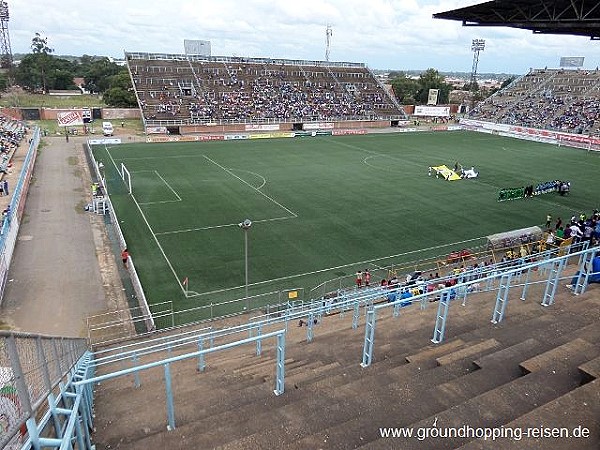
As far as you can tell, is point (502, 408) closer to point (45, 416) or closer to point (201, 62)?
point (45, 416)

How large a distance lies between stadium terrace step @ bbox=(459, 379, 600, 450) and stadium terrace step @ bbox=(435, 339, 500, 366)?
7.28ft

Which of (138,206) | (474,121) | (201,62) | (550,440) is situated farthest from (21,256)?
(474,121)

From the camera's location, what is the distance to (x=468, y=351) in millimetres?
8344

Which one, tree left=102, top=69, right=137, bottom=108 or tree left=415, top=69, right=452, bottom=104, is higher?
tree left=415, top=69, right=452, bottom=104

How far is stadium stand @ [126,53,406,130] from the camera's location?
69.8 meters

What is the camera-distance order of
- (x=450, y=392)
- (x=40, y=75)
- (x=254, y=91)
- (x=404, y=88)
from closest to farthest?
(x=450, y=392), (x=254, y=91), (x=40, y=75), (x=404, y=88)

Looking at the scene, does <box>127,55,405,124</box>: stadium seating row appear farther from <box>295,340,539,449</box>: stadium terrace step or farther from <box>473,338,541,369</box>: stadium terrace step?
<box>295,340,539,449</box>: stadium terrace step

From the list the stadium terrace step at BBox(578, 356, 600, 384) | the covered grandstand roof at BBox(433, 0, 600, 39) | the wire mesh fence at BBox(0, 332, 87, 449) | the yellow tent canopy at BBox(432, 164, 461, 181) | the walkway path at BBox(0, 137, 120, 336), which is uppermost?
the covered grandstand roof at BBox(433, 0, 600, 39)

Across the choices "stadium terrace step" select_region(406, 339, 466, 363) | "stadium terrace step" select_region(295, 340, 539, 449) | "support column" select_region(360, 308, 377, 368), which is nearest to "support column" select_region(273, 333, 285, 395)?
"stadium terrace step" select_region(295, 340, 539, 449)

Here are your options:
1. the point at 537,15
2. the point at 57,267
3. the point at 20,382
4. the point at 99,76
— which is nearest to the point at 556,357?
the point at 20,382

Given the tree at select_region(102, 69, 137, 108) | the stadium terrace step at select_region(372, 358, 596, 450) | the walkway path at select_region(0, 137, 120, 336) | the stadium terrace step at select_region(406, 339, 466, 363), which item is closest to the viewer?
the stadium terrace step at select_region(372, 358, 596, 450)

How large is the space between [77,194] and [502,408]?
35.2 m

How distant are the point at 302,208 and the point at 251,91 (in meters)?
51.1

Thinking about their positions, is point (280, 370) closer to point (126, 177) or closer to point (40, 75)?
point (126, 177)
